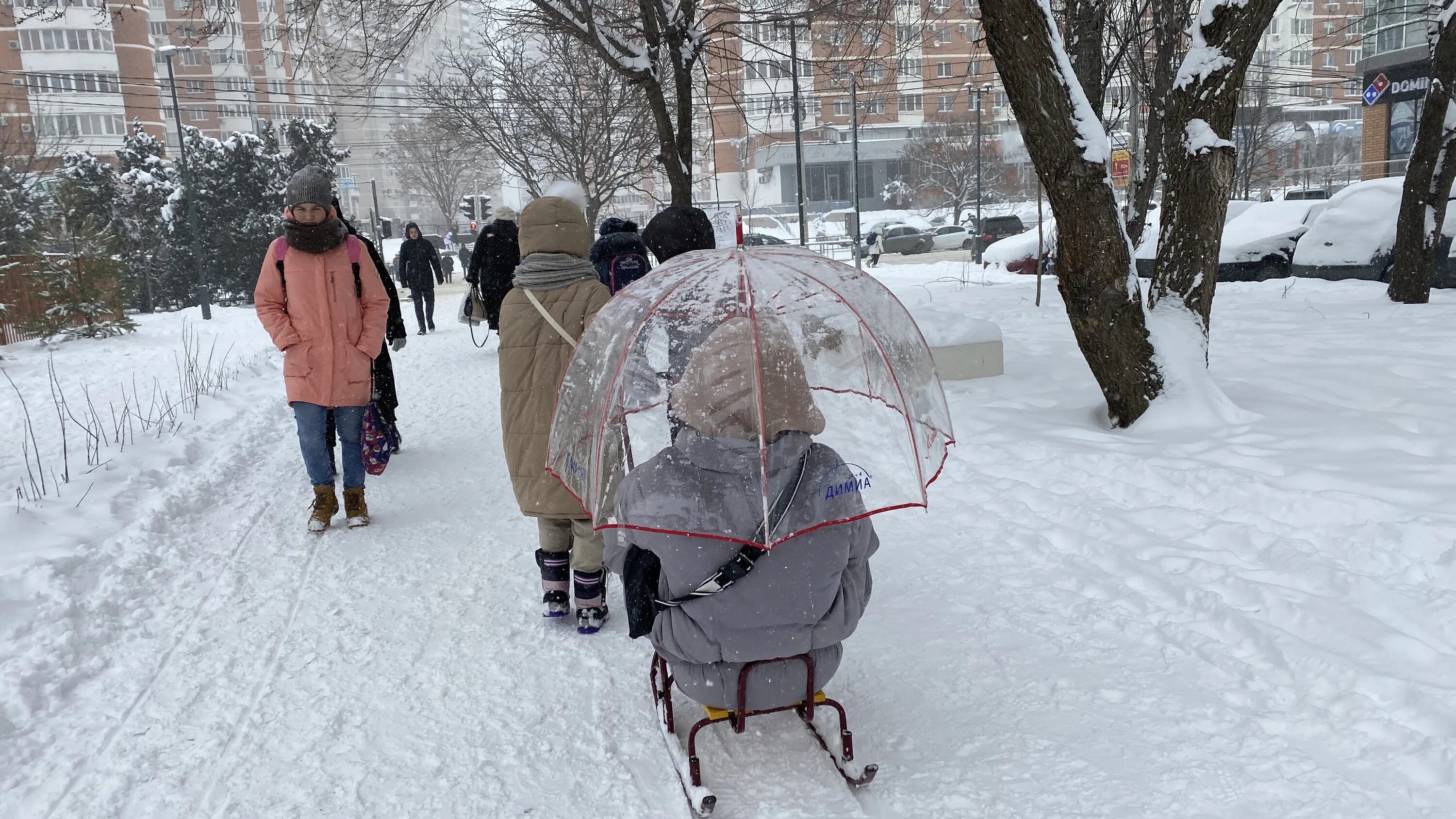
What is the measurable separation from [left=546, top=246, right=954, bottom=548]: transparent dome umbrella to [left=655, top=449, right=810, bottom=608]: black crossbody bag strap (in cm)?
1

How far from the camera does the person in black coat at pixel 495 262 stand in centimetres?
829

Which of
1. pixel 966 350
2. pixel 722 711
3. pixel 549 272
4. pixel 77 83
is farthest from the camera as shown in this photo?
pixel 77 83

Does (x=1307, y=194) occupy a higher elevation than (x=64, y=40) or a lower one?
lower

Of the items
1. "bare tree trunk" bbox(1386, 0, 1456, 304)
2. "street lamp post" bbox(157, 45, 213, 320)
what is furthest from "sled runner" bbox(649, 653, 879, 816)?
"street lamp post" bbox(157, 45, 213, 320)

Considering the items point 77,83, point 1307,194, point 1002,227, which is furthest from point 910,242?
point 77,83

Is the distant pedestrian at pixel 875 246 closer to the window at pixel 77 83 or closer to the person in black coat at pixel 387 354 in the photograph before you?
the person in black coat at pixel 387 354

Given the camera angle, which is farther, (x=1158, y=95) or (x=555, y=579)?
(x=1158, y=95)

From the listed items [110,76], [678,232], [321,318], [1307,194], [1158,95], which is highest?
[110,76]

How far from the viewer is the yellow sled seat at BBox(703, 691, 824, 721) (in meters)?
2.83

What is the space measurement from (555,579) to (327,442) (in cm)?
218

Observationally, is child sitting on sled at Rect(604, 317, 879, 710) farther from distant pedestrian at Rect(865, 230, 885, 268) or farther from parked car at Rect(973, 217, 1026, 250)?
parked car at Rect(973, 217, 1026, 250)

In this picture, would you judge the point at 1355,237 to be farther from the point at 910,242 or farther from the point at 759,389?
the point at 910,242

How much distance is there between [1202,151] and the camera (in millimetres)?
6012

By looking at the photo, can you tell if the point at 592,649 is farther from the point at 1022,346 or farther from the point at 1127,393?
the point at 1022,346
